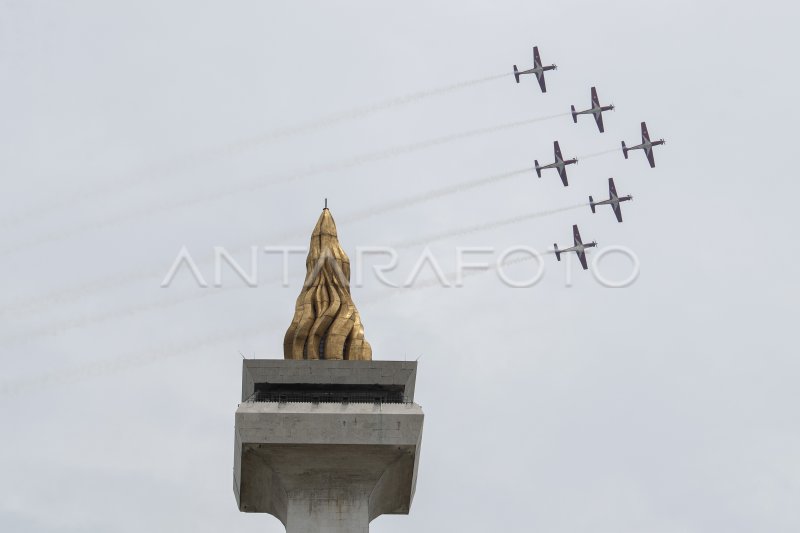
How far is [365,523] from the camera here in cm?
10281

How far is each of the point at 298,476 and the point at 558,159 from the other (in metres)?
55.3

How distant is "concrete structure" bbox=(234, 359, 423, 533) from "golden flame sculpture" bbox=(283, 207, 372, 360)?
202 inches

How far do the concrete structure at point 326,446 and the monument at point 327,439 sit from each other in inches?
2.6

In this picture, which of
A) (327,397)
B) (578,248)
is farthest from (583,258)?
(327,397)

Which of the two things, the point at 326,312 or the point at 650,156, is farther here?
the point at 650,156

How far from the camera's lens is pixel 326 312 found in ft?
380

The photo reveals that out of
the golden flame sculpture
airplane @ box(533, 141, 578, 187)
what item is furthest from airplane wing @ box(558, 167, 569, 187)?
the golden flame sculpture

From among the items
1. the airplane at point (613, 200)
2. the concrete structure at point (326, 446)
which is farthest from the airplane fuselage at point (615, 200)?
the concrete structure at point (326, 446)

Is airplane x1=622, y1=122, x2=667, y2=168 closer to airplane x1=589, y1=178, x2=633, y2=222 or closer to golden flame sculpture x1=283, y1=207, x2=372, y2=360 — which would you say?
Answer: airplane x1=589, y1=178, x2=633, y2=222

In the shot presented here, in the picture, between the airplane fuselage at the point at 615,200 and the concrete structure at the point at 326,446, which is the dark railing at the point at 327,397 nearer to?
the concrete structure at the point at 326,446

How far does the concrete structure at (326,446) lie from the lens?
102625 millimetres

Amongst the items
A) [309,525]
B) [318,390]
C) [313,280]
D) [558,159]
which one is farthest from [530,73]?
[309,525]

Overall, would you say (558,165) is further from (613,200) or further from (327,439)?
(327,439)

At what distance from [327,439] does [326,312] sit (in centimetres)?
1548
